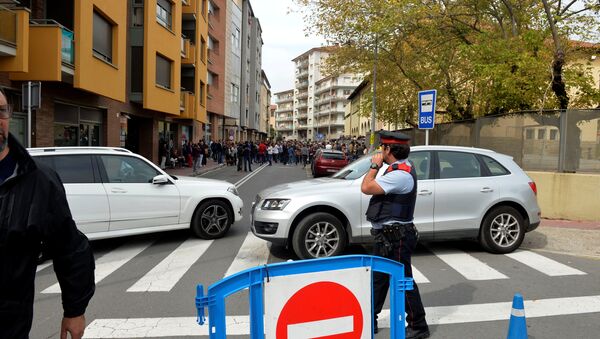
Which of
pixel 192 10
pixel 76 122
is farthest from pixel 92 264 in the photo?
pixel 192 10

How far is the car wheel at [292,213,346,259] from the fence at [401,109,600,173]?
6916mm

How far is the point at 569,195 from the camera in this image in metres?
10.2

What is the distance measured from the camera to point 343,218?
6.48 m

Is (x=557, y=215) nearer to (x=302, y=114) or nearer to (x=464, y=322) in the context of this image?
(x=464, y=322)

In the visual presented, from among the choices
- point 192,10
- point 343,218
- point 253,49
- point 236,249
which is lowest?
point 236,249

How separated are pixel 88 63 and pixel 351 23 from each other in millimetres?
10024

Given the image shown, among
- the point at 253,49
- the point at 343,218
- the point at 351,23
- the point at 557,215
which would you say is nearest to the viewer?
the point at 343,218

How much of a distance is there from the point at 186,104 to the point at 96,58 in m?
11.2

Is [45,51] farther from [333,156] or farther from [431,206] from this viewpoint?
[333,156]

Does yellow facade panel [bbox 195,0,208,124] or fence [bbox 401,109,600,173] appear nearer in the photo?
fence [bbox 401,109,600,173]

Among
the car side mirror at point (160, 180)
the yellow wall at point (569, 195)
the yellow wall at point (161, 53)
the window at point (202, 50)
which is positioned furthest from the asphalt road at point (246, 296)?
the window at point (202, 50)

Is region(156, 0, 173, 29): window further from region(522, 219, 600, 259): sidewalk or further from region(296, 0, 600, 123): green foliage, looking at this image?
region(522, 219, 600, 259): sidewalk

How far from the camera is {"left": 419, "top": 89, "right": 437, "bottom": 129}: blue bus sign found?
10812 mm

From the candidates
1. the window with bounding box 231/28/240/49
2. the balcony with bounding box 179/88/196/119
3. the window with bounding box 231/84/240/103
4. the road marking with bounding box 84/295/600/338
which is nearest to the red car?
the balcony with bounding box 179/88/196/119
